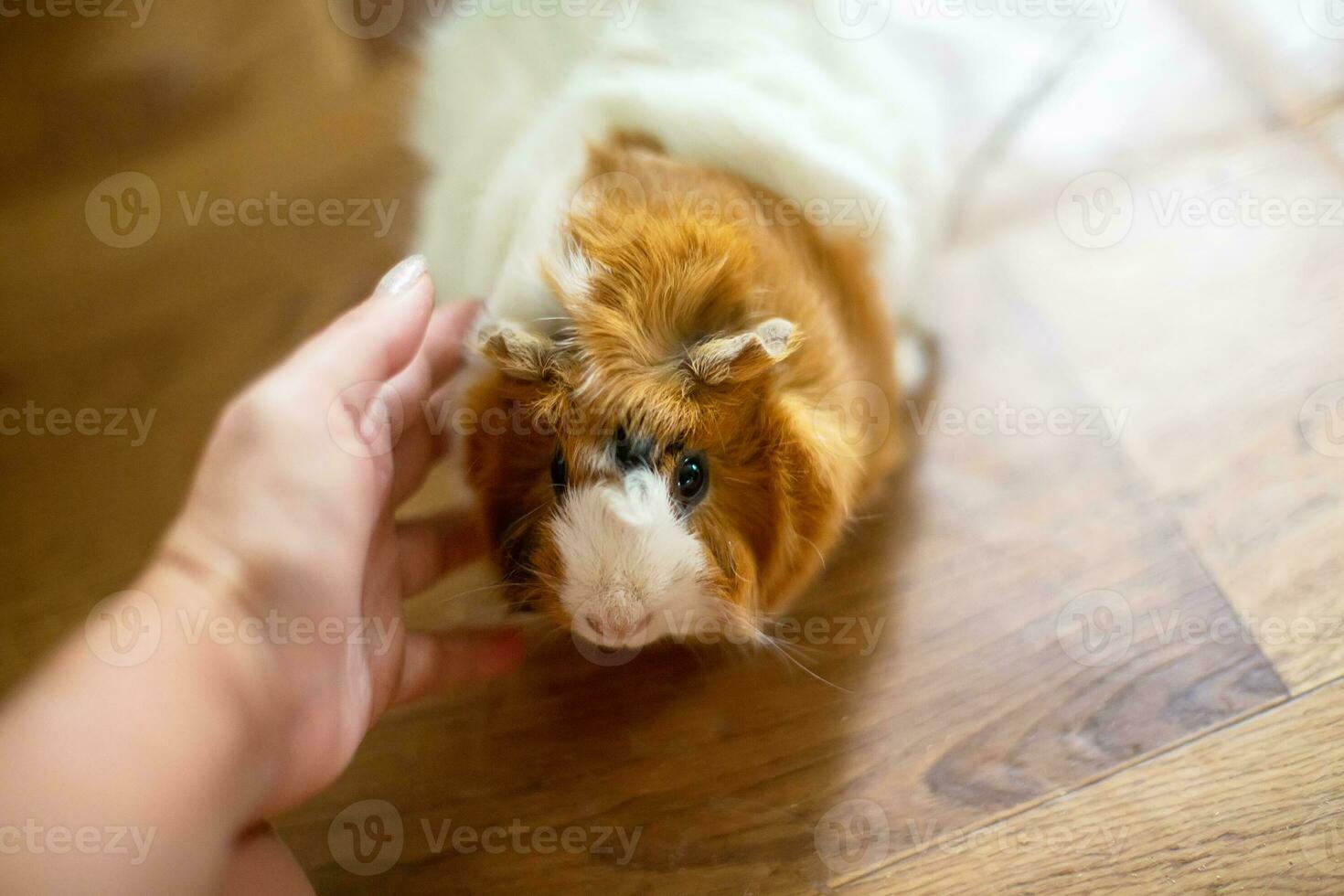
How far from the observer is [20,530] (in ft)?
5.38

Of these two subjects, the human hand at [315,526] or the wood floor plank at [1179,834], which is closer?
the human hand at [315,526]

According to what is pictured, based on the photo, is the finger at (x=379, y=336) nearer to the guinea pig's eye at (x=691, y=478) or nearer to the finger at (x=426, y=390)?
the finger at (x=426, y=390)

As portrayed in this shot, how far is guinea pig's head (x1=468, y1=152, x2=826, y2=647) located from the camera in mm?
1005

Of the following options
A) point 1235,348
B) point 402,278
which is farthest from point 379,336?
point 1235,348

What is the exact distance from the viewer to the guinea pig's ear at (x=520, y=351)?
1010 millimetres

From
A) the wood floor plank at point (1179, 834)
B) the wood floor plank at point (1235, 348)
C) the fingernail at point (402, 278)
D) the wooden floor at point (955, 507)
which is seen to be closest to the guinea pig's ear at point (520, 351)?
the fingernail at point (402, 278)

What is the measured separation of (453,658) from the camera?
138 cm

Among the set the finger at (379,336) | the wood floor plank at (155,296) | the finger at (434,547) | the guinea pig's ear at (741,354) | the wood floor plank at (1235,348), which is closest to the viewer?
the guinea pig's ear at (741,354)

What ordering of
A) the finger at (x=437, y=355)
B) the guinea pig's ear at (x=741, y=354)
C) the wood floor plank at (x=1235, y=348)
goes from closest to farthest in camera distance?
the guinea pig's ear at (x=741, y=354) < the finger at (x=437, y=355) < the wood floor plank at (x=1235, y=348)

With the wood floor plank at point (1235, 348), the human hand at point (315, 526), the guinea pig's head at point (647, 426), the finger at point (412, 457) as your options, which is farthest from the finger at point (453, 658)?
the wood floor plank at point (1235, 348)

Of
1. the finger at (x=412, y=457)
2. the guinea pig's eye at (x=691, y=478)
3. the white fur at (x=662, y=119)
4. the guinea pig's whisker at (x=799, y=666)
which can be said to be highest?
the white fur at (x=662, y=119)

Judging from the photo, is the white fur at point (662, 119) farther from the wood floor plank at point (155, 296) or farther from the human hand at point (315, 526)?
the wood floor plank at point (155, 296)

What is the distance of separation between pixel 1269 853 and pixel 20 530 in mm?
2072

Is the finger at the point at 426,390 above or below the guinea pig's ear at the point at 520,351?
below
